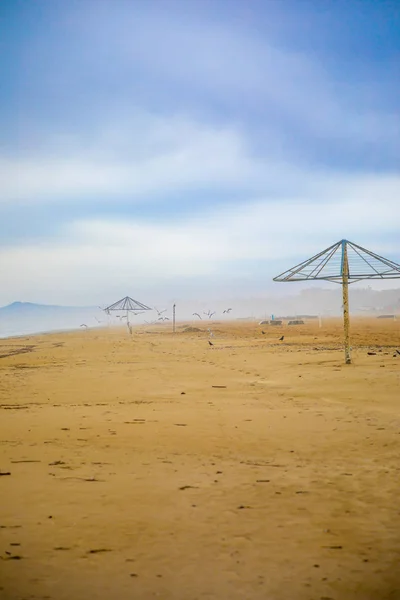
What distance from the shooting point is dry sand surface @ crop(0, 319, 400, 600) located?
4062 millimetres

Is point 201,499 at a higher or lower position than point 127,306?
lower

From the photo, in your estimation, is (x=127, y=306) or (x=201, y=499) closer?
(x=201, y=499)

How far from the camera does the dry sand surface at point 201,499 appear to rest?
13.3ft


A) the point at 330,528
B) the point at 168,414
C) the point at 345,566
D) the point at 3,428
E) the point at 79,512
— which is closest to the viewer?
the point at 345,566

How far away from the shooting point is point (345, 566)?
4289 mm

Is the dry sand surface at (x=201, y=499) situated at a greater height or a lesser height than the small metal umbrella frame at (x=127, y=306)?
lesser

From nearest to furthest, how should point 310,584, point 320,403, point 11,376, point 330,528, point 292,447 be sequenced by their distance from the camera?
point 310,584, point 330,528, point 292,447, point 320,403, point 11,376

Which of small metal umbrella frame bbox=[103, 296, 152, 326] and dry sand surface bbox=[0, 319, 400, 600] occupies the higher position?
small metal umbrella frame bbox=[103, 296, 152, 326]

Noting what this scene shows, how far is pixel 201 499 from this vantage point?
586 cm

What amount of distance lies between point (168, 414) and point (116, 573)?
23.7 ft

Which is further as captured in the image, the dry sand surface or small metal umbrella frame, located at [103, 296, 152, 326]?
small metal umbrella frame, located at [103, 296, 152, 326]

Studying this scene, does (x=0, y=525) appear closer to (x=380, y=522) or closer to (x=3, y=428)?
(x=380, y=522)

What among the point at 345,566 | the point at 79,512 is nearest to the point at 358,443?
the point at 345,566

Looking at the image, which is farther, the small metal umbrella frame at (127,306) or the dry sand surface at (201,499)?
the small metal umbrella frame at (127,306)
